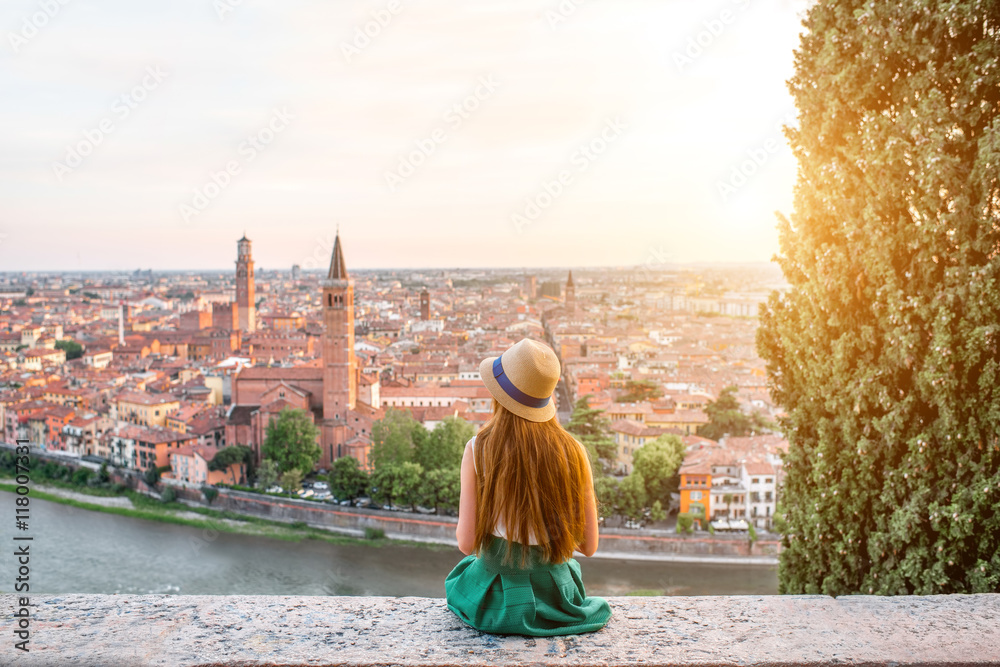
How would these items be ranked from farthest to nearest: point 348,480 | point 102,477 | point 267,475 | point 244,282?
point 244,282 < point 102,477 < point 267,475 < point 348,480

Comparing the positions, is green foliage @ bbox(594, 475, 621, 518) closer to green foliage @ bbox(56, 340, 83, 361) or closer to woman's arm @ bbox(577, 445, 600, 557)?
woman's arm @ bbox(577, 445, 600, 557)

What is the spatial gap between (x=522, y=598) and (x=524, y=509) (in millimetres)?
113

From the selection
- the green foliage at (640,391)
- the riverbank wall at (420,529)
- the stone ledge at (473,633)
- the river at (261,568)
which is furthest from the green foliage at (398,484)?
the stone ledge at (473,633)

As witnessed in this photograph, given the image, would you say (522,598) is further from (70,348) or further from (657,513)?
(70,348)

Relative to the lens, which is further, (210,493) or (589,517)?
(210,493)

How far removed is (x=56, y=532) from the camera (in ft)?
32.9

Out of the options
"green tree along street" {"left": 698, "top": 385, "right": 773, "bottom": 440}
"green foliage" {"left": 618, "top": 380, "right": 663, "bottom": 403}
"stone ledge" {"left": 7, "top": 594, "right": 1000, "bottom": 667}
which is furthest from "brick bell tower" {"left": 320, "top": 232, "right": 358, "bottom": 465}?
"stone ledge" {"left": 7, "top": 594, "right": 1000, "bottom": 667}

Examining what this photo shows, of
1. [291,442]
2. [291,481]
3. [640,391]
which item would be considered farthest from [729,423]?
[291,442]

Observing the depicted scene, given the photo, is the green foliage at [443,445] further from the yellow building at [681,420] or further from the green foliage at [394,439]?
the yellow building at [681,420]

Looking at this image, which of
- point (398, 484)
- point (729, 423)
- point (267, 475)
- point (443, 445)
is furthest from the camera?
point (729, 423)

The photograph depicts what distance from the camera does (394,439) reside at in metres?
11.0

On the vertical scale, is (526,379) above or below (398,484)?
above

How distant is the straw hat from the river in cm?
724

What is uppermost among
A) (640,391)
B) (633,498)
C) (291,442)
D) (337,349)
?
(337,349)
